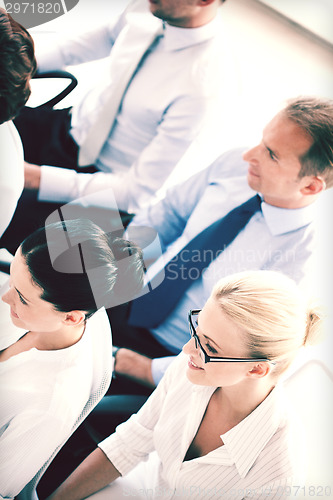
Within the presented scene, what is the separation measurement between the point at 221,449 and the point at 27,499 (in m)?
0.54

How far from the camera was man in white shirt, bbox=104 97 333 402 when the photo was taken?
4.29ft

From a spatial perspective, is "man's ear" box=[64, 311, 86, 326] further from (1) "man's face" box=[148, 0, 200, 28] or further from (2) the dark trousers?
(1) "man's face" box=[148, 0, 200, 28]

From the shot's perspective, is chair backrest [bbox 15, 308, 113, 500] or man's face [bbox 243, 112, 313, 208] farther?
chair backrest [bbox 15, 308, 113, 500]

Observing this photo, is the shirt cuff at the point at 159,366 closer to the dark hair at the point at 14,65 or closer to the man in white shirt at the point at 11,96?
the man in white shirt at the point at 11,96

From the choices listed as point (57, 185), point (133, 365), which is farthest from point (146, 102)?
point (133, 365)

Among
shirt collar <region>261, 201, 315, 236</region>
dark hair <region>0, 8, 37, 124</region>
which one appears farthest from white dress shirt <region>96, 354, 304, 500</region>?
dark hair <region>0, 8, 37, 124</region>

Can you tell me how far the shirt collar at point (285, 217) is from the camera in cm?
134

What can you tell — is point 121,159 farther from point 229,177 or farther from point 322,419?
point 322,419

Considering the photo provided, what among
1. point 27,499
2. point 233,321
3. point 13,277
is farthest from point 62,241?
point 27,499

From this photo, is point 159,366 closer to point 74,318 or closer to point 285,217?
point 74,318

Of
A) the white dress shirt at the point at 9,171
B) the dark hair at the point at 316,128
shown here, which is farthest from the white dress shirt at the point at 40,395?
the dark hair at the point at 316,128

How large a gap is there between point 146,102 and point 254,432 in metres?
0.84

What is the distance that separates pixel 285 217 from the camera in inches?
52.9

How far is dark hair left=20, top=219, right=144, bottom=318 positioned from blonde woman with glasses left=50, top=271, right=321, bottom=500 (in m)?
0.21
